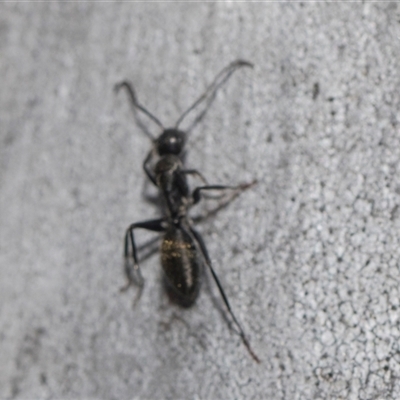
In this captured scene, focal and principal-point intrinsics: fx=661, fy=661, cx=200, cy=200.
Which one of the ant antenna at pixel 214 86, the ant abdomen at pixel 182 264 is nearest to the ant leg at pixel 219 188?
the ant abdomen at pixel 182 264

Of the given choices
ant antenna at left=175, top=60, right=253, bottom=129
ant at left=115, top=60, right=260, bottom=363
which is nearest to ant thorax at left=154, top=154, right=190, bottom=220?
ant at left=115, top=60, right=260, bottom=363

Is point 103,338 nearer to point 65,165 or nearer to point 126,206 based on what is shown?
point 126,206

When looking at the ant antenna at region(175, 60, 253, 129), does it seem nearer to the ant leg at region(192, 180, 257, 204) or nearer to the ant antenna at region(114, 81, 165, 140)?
the ant antenna at region(114, 81, 165, 140)

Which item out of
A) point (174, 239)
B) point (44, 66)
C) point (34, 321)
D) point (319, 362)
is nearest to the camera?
point (319, 362)

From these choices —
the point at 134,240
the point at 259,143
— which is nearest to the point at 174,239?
the point at 134,240

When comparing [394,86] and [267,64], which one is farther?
[267,64]

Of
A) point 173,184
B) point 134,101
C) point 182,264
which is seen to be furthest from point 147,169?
point 182,264
